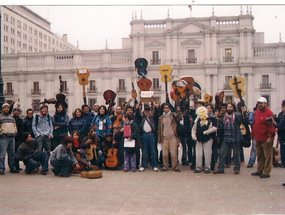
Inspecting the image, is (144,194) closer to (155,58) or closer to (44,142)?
(44,142)

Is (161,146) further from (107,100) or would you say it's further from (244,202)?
(244,202)

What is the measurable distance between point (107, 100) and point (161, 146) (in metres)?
2.52

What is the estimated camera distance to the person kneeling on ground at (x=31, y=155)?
26.8 feet

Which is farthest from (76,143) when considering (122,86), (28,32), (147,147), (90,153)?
(122,86)

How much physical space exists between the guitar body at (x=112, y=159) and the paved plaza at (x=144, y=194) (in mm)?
473

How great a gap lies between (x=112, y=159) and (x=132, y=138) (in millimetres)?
729

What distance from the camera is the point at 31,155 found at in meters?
8.25

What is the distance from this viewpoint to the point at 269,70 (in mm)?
30672

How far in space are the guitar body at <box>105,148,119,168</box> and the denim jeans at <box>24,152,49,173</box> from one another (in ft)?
4.70

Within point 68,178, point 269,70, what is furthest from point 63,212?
point 269,70

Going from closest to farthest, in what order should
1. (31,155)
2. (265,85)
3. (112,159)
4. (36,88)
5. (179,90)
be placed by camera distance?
(31,155) → (112,159) → (179,90) → (36,88) → (265,85)

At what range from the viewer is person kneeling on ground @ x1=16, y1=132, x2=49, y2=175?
322 inches

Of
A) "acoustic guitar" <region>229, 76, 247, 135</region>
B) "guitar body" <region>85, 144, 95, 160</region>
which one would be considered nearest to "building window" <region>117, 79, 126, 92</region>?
"acoustic guitar" <region>229, 76, 247, 135</region>

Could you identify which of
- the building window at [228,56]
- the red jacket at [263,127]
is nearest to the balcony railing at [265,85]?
the building window at [228,56]
